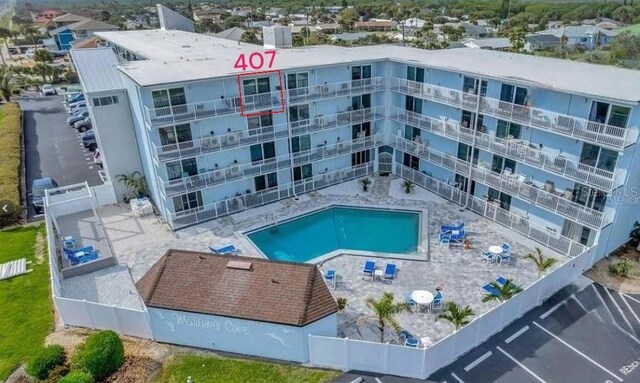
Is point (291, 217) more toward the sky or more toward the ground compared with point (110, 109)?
more toward the ground

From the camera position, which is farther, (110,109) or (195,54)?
(195,54)

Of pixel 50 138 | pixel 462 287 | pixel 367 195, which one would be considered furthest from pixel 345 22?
pixel 462 287

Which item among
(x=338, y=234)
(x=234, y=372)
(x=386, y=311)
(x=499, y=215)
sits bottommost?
(x=338, y=234)

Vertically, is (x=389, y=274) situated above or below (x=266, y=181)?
below

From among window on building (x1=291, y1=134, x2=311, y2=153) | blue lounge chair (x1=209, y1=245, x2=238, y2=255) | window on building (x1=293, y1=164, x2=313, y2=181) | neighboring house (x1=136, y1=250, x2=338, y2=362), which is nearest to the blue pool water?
Answer: blue lounge chair (x1=209, y1=245, x2=238, y2=255)

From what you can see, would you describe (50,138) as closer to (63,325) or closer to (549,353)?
(63,325)

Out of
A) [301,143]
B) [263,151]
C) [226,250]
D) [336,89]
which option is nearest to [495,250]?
[226,250]

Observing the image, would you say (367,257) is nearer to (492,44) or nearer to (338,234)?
(338,234)
